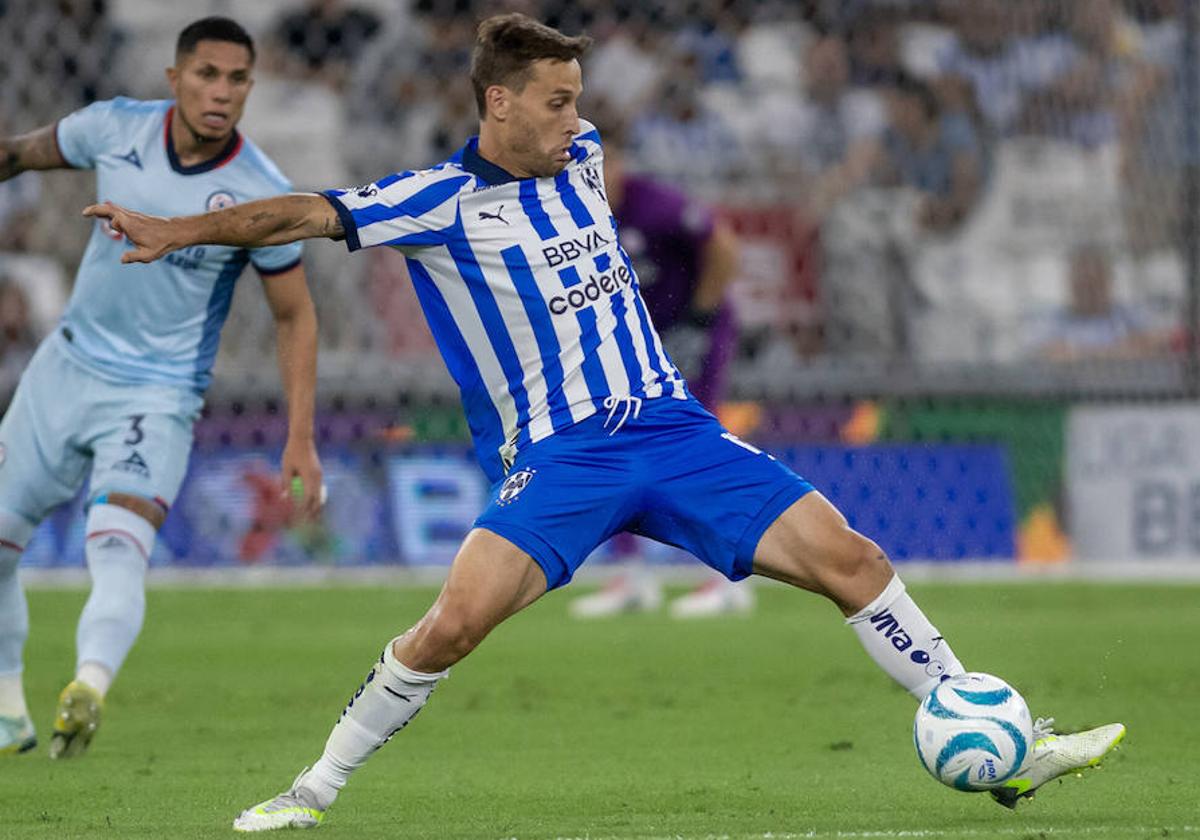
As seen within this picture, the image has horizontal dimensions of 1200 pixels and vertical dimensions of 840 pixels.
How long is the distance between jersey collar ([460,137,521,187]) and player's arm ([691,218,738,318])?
672 centimetres

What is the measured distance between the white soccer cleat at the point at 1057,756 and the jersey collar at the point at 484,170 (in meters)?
2.05

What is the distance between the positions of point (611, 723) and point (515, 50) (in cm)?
313

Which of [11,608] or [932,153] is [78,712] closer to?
[11,608]

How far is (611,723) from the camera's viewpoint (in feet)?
26.5

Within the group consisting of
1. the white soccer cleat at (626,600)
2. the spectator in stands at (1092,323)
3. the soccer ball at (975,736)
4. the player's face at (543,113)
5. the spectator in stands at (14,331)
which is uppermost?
the player's face at (543,113)

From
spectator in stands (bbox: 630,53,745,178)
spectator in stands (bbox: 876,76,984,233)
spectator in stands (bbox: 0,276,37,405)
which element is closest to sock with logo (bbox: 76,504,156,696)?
spectator in stands (bbox: 0,276,37,405)

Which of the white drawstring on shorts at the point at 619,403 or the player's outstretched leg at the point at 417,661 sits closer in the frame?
the player's outstretched leg at the point at 417,661

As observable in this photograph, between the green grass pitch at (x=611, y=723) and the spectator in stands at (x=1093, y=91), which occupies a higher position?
the spectator in stands at (x=1093, y=91)

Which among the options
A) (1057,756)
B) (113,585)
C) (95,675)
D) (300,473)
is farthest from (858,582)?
(113,585)

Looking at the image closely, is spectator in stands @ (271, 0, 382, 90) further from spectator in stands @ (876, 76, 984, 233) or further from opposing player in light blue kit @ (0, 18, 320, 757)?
opposing player in light blue kit @ (0, 18, 320, 757)

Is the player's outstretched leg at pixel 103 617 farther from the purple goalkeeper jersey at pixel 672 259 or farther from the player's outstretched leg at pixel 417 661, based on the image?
the purple goalkeeper jersey at pixel 672 259

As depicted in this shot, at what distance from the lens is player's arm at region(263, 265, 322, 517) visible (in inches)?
279

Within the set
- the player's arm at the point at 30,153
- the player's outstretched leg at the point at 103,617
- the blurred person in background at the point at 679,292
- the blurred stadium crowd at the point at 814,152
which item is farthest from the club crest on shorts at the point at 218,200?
the blurred stadium crowd at the point at 814,152

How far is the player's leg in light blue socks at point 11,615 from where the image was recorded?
745 centimetres
